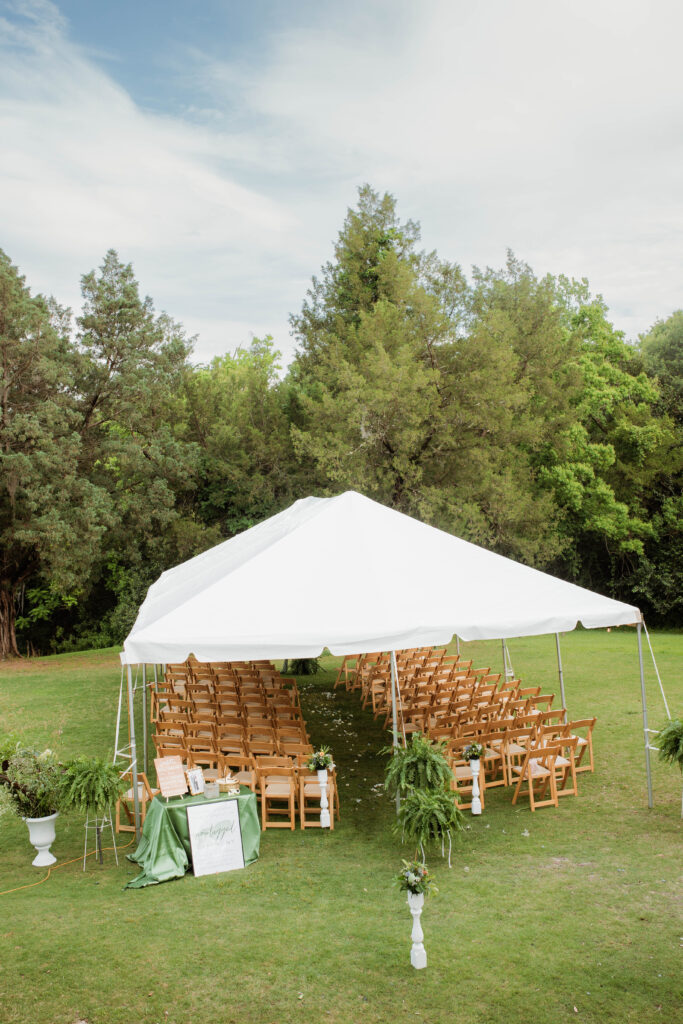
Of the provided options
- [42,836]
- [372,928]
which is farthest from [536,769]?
[42,836]

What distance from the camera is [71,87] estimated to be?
14602 mm

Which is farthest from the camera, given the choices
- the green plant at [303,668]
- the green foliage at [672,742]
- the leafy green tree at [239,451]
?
the leafy green tree at [239,451]

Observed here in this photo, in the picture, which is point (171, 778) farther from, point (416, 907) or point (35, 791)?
point (416, 907)

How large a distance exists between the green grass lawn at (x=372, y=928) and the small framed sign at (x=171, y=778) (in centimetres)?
79

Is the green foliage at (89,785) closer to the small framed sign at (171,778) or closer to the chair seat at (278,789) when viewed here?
the small framed sign at (171,778)

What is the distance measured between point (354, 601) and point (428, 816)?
2.33 metres

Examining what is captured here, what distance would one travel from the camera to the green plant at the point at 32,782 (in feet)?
22.1

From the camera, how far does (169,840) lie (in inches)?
261

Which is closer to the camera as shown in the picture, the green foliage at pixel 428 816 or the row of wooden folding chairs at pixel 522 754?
the green foliage at pixel 428 816

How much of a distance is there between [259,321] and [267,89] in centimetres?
3642

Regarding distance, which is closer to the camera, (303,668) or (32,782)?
(32,782)

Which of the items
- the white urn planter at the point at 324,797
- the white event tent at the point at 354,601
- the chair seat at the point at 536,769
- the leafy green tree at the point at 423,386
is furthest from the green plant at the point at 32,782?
the leafy green tree at the point at 423,386

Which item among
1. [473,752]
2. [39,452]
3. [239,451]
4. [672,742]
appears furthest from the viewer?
[239,451]

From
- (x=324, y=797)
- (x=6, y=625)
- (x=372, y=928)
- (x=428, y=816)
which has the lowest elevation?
A: (x=372, y=928)
